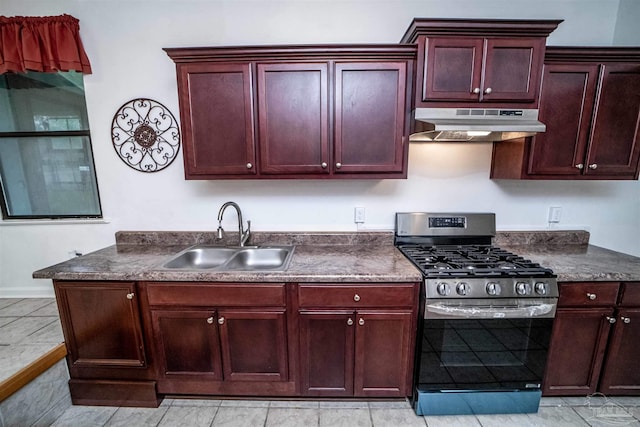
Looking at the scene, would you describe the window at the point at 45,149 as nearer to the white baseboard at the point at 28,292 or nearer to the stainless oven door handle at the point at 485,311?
the white baseboard at the point at 28,292

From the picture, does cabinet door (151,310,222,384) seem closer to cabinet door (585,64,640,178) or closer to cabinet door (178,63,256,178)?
cabinet door (178,63,256,178)

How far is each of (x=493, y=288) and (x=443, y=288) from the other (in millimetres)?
273

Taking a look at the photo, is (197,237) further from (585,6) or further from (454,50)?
(585,6)

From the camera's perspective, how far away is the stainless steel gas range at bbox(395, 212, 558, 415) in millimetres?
1459

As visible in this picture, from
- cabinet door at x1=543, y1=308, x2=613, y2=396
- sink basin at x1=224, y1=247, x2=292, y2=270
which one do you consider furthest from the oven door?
sink basin at x1=224, y1=247, x2=292, y2=270

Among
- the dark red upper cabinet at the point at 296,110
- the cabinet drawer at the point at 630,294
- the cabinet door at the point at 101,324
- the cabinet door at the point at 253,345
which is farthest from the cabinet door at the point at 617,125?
the cabinet door at the point at 101,324

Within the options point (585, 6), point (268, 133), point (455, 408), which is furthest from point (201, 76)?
point (585, 6)

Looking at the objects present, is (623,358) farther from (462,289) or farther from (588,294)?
(462,289)

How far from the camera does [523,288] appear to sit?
4.81 ft

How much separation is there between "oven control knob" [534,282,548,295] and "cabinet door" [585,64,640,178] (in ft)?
3.06

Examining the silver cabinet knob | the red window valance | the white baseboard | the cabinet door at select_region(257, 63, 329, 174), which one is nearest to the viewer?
the silver cabinet knob

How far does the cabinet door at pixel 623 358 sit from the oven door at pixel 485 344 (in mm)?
455

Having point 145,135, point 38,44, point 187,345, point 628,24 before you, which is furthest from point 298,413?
point 628,24

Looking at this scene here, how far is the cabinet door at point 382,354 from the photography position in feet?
5.10
